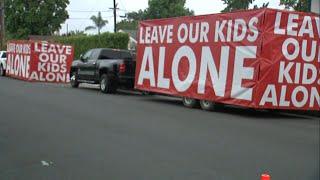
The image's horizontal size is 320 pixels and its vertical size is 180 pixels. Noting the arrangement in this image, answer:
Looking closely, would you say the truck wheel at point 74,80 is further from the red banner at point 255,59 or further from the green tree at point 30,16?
the green tree at point 30,16

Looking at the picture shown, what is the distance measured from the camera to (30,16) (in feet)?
195

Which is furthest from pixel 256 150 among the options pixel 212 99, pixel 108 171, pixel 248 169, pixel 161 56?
pixel 161 56

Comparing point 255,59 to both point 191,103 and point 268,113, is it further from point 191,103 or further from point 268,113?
point 191,103

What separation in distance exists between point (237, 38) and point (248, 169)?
23.7 ft

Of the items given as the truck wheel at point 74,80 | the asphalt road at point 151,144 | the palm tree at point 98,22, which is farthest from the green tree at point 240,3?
the palm tree at point 98,22

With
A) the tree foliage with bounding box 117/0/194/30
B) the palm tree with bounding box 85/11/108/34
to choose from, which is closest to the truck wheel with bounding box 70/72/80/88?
the tree foliage with bounding box 117/0/194/30

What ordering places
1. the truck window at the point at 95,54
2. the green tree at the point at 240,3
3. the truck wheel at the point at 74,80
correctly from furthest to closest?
1. the green tree at the point at 240,3
2. the truck wheel at the point at 74,80
3. the truck window at the point at 95,54

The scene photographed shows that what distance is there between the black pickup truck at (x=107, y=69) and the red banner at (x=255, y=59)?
4.87 metres

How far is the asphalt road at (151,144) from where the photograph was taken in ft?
22.2

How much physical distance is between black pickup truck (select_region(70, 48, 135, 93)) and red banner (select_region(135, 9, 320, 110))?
4875 millimetres

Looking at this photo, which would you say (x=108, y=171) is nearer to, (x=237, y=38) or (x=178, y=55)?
(x=237, y=38)

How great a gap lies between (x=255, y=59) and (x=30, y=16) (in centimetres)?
5020

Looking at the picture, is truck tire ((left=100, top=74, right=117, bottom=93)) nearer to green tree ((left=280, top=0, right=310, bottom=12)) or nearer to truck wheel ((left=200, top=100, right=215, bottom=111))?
truck wheel ((left=200, top=100, right=215, bottom=111))

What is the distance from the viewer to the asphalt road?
677cm
